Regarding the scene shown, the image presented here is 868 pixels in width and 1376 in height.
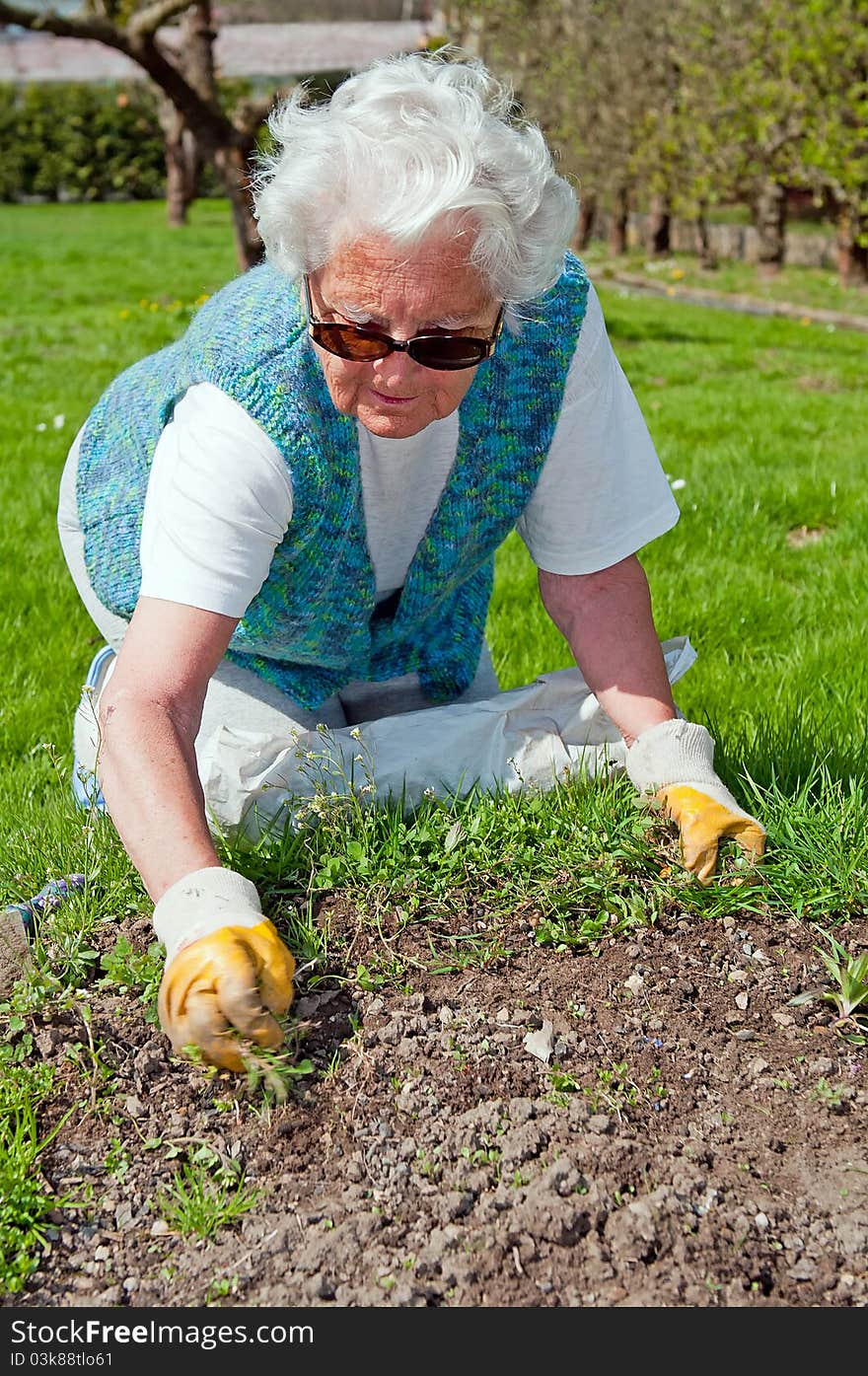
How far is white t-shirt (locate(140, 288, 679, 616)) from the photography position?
79.5 inches

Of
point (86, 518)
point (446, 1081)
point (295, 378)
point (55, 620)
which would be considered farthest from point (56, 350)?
point (446, 1081)

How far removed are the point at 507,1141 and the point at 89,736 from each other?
1.39 m

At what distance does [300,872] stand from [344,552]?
602mm

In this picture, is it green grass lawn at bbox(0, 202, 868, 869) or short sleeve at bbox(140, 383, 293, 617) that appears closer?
short sleeve at bbox(140, 383, 293, 617)

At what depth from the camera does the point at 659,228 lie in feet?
61.2

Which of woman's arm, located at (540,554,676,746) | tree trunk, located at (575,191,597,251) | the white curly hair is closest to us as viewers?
the white curly hair

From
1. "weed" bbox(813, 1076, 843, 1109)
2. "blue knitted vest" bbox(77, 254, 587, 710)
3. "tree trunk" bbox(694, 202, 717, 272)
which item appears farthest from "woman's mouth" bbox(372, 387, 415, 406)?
"tree trunk" bbox(694, 202, 717, 272)

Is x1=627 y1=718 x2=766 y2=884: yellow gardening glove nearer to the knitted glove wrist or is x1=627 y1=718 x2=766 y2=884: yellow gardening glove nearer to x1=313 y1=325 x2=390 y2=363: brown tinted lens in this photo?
the knitted glove wrist

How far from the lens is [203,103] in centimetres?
982

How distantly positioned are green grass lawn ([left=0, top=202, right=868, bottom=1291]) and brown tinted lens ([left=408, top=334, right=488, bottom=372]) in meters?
0.86

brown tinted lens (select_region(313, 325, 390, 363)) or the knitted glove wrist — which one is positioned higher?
brown tinted lens (select_region(313, 325, 390, 363))

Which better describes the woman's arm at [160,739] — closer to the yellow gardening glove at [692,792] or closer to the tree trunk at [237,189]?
the yellow gardening glove at [692,792]

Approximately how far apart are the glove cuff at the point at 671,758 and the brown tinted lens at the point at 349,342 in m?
0.92

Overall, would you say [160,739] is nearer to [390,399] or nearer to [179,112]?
[390,399]
